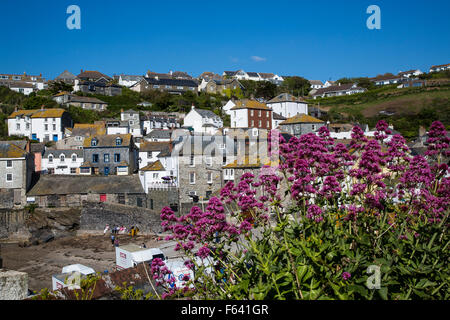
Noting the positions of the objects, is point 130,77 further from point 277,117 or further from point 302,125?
point 302,125

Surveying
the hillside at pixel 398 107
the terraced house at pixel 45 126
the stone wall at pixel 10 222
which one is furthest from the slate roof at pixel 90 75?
the stone wall at pixel 10 222

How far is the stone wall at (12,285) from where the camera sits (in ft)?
17.6

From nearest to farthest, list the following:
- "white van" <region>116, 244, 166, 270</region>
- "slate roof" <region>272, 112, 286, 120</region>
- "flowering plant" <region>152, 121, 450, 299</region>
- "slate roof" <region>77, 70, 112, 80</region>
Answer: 1. "flowering plant" <region>152, 121, 450, 299</region>
2. "white van" <region>116, 244, 166, 270</region>
3. "slate roof" <region>272, 112, 286, 120</region>
4. "slate roof" <region>77, 70, 112, 80</region>

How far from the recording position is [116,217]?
36062 mm

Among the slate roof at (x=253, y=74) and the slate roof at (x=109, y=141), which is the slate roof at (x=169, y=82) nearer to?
the slate roof at (x=253, y=74)

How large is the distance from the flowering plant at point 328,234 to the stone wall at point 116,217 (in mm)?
29853

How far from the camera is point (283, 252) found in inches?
190

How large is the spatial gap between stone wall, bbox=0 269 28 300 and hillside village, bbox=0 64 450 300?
15.5 ft

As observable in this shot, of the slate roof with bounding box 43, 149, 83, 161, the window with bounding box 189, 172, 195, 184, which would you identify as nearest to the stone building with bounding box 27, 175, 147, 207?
the window with bounding box 189, 172, 195, 184

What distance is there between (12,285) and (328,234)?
4.40m

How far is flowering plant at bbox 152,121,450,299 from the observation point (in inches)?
168

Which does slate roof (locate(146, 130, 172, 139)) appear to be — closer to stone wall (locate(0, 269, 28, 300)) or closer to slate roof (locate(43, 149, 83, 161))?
slate roof (locate(43, 149, 83, 161))

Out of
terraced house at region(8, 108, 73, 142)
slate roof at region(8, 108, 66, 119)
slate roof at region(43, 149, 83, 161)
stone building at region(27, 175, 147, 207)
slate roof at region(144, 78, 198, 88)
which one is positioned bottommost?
stone building at region(27, 175, 147, 207)

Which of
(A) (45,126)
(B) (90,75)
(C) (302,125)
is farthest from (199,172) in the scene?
(B) (90,75)
